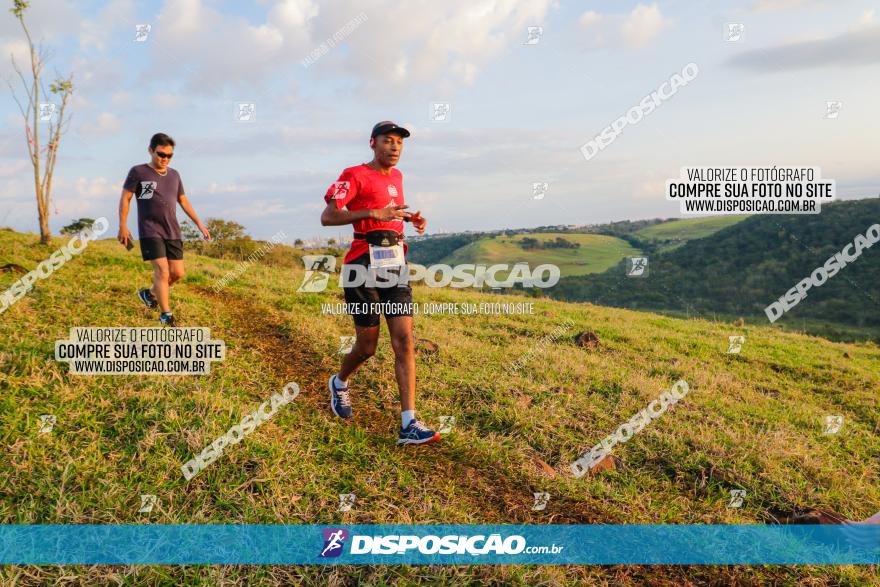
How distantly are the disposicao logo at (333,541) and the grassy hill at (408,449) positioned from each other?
0.41ft

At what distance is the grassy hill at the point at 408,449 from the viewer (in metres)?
3.76

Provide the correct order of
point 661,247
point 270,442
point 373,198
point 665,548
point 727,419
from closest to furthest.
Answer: point 665,548 < point 270,442 < point 373,198 < point 727,419 < point 661,247

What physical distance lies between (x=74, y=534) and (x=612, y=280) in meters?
62.0

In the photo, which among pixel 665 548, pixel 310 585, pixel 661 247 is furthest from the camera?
pixel 661 247

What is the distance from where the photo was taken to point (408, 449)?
191 inches

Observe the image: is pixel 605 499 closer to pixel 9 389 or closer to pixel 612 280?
pixel 9 389

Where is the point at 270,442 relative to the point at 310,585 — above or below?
above

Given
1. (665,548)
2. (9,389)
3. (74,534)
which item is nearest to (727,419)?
(665,548)

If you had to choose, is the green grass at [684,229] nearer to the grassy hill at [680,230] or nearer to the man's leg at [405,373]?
the grassy hill at [680,230]

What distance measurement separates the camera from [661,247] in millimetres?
83125

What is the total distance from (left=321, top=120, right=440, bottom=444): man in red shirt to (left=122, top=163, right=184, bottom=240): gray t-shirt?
3.82 meters

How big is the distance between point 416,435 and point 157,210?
5099 mm

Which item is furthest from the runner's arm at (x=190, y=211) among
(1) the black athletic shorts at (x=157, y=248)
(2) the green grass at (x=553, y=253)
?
(2) the green grass at (x=553, y=253)

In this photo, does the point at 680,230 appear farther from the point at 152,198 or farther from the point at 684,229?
the point at 152,198
